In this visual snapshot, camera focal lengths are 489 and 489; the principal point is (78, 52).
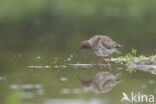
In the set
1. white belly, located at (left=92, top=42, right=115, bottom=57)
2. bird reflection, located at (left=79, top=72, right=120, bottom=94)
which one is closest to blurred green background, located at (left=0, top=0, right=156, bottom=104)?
bird reflection, located at (left=79, top=72, right=120, bottom=94)

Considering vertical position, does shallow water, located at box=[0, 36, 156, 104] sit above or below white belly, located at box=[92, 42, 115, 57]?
below

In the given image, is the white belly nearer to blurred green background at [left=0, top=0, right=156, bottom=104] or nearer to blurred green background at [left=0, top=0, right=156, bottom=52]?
blurred green background at [left=0, top=0, right=156, bottom=104]

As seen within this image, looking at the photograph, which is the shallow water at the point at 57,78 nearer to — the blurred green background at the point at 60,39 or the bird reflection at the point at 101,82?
the blurred green background at the point at 60,39

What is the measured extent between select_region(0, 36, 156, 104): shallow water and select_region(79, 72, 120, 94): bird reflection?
0.14 meters

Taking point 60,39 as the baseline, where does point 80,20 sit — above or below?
above

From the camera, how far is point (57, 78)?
504 inches

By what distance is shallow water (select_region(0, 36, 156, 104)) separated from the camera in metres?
10.6

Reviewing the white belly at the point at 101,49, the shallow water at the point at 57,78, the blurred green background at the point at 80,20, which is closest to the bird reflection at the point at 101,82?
the shallow water at the point at 57,78

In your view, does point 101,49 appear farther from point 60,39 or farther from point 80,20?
point 80,20

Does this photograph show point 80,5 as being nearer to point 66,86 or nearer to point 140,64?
point 140,64

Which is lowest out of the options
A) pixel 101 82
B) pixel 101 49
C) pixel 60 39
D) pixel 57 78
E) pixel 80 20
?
pixel 101 82

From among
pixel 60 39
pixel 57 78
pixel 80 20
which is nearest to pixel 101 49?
pixel 57 78

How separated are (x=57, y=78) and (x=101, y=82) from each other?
4.00ft

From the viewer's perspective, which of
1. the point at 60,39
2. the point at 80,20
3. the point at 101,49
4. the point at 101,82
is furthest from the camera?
the point at 80,20
